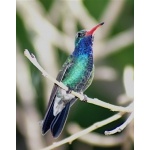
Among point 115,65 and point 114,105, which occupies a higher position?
point 115,65

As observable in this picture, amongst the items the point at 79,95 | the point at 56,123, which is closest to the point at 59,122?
the point at 56,123

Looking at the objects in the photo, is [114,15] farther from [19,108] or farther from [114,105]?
[19,108]

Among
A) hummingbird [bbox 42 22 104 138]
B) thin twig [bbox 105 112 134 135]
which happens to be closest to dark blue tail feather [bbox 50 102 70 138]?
hummingbird [bbox 42 22 104 138]

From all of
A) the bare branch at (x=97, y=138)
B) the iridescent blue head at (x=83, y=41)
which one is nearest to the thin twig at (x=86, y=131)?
the bare branch at (x=97, y=138)

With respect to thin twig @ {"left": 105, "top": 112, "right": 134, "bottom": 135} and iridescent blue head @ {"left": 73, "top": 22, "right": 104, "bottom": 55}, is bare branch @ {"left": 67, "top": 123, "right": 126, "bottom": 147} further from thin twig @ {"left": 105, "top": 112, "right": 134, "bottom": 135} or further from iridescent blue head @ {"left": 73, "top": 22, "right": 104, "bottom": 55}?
iridescent blue head @ {"left": 73, "top": 22, "right": 104, "bottom": 55}
